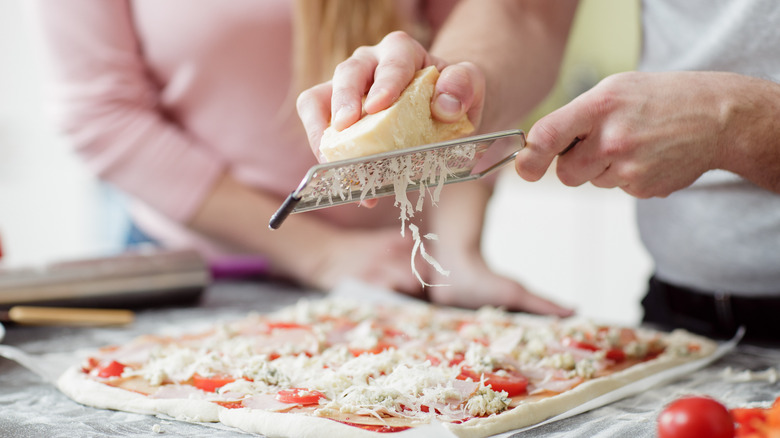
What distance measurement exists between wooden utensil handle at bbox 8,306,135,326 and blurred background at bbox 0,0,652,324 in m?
1.79

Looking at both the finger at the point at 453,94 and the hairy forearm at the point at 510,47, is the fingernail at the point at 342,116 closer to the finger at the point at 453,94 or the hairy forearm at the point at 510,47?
the finger at the point at 453,94

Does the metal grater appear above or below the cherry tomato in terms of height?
above

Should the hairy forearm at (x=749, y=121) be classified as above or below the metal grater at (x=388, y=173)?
above

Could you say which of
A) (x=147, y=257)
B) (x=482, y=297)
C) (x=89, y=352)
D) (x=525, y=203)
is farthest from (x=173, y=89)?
(x=525, y=203)

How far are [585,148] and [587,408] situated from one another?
0.30 m

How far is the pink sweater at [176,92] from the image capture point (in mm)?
1555

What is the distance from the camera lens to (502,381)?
85cm

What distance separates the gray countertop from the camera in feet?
2.53

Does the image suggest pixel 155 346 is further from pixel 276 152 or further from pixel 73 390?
pixel 276 152

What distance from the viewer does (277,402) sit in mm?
792

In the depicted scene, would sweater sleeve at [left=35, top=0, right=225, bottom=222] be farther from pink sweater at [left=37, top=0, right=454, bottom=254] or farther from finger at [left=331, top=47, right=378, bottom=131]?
finger at [left=331, top=47, right=378, bottom=131]

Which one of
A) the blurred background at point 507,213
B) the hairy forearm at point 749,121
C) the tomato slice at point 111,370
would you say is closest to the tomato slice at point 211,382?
the tomato slice at point 111,370

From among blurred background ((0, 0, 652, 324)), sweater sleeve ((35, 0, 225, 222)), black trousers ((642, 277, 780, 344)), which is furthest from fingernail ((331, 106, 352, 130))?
blurred background ((0, 0, 652, 324))

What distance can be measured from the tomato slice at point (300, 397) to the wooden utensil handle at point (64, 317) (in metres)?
0.64
